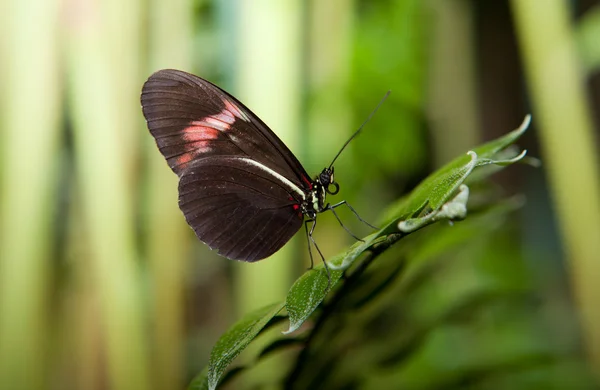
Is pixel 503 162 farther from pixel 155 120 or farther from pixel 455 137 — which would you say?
pixel 455 137

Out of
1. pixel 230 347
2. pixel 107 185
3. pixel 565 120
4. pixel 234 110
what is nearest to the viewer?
pixel 230 347

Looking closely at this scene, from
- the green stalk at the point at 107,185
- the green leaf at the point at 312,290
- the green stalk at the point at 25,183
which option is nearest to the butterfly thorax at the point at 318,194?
the green leaf at the point at 312,290

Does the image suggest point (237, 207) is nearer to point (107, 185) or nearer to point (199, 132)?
point (199, 132)

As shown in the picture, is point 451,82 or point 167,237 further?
point 451,82

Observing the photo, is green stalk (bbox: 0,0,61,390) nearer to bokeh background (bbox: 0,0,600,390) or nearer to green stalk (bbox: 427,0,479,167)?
bokeh background (bbox: 0,0,600,390)

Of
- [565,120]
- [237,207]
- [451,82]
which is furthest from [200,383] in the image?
[451,82]

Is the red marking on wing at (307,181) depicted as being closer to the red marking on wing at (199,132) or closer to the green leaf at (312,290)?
the red marking on wing at (199,132)

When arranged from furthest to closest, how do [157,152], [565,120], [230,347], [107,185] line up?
[157,152] < [107,185] < [565,120] < [230,347]
